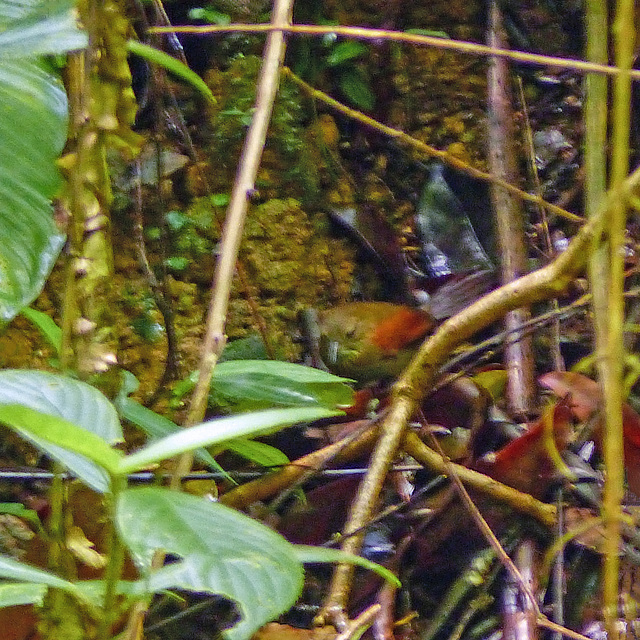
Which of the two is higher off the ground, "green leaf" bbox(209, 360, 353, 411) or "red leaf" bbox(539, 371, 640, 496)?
"green leaf" bbox(209, 360, 353, 411)

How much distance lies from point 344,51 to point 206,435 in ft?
4.31

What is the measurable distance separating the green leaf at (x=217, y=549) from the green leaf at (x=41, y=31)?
411mm

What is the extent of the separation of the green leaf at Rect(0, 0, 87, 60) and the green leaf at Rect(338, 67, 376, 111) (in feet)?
3.23

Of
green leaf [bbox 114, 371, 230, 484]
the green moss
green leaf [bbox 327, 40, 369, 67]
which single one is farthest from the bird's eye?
green leaf [bbox 327, 40, 369, 67]

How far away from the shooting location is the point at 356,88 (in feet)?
5.28

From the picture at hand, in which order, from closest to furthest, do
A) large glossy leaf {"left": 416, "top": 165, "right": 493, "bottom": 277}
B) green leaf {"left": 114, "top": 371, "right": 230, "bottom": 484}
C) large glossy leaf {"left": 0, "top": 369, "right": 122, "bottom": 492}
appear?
large glossy leaf {"left": 0, "top": 369, "right": 122, "bottom": 492}
green leaf {"left": 114, "top": 371, "right": 230, "bottom": 484}
large glossy leaf {"left": 416, "top": 165, "right": 493, "bottom": 277}

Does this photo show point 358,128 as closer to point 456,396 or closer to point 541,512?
point 456,396

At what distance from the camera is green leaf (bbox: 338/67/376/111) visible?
1.60 metres

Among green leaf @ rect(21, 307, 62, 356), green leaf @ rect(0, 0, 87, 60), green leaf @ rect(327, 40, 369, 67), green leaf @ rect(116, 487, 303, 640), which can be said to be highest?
green leaf @ rect(327, 40, 369, 67)

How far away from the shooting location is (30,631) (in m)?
0.82

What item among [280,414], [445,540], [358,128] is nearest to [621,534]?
[445,540]

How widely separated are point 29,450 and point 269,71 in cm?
79

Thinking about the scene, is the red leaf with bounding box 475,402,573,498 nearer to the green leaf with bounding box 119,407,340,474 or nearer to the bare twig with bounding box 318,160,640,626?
the bare twig with bounding box 318,160,640,626

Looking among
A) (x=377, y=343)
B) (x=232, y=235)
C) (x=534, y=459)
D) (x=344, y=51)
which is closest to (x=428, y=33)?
(x=344, y=51)
